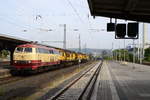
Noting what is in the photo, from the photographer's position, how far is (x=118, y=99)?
13125mm

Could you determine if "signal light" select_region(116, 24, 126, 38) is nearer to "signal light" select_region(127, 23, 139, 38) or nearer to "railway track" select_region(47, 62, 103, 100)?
"signal light" select_region(127, 23, 139, 38)

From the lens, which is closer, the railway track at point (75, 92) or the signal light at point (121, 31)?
the railway track at point (75, 92)

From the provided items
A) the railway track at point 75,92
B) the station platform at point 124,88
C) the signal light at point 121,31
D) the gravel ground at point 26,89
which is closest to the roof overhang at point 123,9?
the signal light at point 121,31

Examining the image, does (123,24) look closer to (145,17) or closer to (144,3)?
(145,17)

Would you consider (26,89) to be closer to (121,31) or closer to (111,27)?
(111,27)

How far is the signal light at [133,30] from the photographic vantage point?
15430mm

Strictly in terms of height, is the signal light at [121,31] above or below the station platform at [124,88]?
above

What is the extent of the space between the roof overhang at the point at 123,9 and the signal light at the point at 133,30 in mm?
583

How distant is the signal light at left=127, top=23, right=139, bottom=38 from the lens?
15.4 meters

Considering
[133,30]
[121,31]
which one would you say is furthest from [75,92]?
[133,30]

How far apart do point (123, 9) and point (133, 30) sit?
4.86 feet

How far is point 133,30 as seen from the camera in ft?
50.6

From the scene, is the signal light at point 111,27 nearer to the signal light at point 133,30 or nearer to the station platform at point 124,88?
the signal light at point 133,30

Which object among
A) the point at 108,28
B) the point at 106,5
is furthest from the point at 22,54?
the point at 106,5
